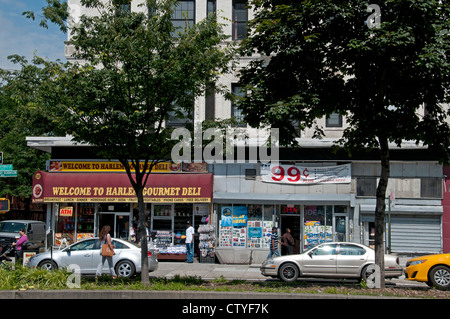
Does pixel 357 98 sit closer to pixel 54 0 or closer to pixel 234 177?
pixel 54 0

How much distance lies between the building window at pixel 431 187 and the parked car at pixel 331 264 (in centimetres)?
737

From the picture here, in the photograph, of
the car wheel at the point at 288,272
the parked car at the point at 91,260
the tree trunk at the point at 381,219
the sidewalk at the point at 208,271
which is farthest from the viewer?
the sidewalk at the point at 208,271

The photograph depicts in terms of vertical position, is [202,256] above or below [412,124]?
below

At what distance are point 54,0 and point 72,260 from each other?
8.51 meters

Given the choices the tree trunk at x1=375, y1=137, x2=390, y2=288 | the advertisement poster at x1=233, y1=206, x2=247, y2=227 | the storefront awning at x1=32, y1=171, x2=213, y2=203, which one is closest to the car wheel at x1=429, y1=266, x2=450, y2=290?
the tree trunk at x1=375, y1=137, x2=390, y2=288

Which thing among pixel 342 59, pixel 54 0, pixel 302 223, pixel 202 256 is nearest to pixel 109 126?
pixel 54 0

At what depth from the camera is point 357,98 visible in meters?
12.8

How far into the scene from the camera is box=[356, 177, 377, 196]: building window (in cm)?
2272

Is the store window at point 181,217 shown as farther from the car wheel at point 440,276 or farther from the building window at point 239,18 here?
the car wheel at point 440,276

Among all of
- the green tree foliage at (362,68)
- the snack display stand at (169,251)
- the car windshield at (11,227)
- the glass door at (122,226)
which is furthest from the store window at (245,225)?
the car windshield at (11,227)

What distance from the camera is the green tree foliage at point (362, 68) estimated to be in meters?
11.1

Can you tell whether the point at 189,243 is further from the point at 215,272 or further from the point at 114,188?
the point at 114,188

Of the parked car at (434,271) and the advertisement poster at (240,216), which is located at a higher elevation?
the advertisement poster at (240,216)

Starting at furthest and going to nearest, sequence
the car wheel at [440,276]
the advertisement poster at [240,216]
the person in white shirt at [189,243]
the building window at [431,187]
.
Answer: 1. the advertisement poster at [240,216]
2. the building window at [431,187]
3. the person in white shirt at [189,243]
4. the car wheel at [440,276]
